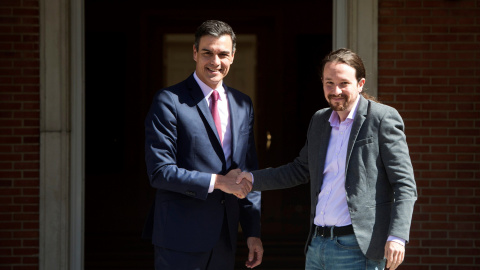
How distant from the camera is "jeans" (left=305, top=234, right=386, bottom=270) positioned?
263 cm

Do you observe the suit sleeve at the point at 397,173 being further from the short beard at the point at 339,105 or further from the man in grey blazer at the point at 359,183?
the short beard at the point at 339,105

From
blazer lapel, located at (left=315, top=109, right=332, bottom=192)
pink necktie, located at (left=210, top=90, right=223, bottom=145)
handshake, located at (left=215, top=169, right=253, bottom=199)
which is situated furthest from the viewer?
pink necktie, located at (left=210, top=90, right=223, bottom=145)

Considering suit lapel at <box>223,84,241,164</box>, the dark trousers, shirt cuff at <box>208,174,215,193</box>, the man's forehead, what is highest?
the man's forehead

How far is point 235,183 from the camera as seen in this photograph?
2.89 m

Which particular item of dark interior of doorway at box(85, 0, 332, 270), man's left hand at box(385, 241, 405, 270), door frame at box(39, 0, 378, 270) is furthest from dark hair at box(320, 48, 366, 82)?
dark interior of doorway at box(85, 0, 332, 270)

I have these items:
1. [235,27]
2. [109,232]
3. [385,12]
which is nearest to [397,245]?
[385,12]

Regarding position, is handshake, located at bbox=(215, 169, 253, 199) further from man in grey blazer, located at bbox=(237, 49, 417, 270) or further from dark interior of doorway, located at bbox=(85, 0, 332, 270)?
dark interior of doorway, located at bbox=(85, 0, 332, 270)

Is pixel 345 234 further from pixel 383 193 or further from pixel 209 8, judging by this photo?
pixel 209 8

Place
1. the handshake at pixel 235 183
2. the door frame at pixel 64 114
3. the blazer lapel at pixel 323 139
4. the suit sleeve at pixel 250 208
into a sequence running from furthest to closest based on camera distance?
1. the door frame at pixel 64 114
2. the suit sleeve at pixel 250 208
3. the handshake at pixel 235 183
4. the blazer lapel at pixel 323 139

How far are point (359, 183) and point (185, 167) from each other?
0.82 metres

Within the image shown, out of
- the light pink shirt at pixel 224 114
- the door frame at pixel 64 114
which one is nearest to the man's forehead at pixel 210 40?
the light pink shirt at pixel 224 114

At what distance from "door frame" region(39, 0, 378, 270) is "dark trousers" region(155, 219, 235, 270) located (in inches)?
71.1

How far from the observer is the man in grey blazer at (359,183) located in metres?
2.58

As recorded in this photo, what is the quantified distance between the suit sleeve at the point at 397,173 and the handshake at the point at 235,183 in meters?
0.68
